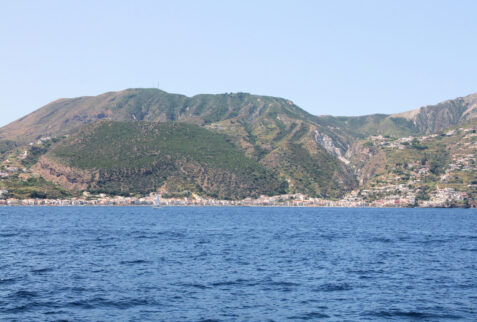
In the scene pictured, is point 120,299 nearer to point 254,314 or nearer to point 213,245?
point 254,314

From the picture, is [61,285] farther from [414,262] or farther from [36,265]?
[414,262]

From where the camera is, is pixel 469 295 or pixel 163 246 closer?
pixel 469 295

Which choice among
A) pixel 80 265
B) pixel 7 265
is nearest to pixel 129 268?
pixel 80 265

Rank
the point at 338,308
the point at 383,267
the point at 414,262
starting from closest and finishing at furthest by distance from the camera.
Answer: the point at 338,308 < the point at 383,267 < the point at 414,262

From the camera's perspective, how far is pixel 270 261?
81.3 m

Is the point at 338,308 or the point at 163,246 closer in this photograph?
the point at 338,308

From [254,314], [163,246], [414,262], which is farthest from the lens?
[163,246]

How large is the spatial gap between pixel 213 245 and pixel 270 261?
2591cm

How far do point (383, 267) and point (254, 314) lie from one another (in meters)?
37.4

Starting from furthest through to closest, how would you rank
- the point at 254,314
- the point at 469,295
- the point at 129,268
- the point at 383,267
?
the point at 383,267, the point at 129,268, the point at 469,295, the point at 254,314

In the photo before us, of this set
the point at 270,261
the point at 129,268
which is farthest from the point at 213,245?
the point at 129,268

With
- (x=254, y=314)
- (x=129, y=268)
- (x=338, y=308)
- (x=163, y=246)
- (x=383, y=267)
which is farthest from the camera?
(x=163, y=246)

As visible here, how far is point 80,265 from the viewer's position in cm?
7444

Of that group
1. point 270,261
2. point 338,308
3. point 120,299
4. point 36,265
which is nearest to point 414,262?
point 270,261
